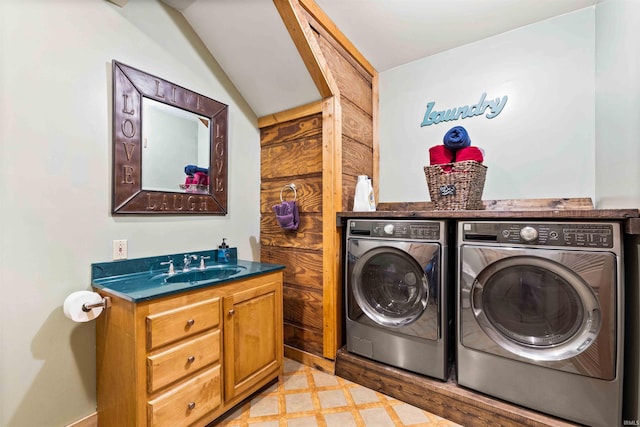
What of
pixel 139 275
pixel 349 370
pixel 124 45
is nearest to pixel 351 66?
pixel 124 45

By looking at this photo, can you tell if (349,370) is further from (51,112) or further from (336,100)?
(51,112)

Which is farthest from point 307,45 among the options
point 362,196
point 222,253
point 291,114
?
point 222,253

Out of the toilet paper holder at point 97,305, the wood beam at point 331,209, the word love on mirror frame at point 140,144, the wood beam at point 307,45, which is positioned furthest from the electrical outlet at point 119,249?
the wood beam at point 307,45

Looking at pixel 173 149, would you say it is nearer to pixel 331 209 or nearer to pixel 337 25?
pixel 331 209

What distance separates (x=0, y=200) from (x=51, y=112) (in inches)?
18.1

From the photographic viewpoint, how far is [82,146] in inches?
54.4

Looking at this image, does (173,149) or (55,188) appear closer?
(55,188)

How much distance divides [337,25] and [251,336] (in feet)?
7.25

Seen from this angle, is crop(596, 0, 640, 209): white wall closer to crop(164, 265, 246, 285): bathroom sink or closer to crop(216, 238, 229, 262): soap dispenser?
crop(164, 265, 246, 285): bathroom sink

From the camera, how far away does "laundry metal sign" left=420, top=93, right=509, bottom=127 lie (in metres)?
1.97

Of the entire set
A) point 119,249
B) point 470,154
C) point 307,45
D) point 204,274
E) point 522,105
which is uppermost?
point 307,45

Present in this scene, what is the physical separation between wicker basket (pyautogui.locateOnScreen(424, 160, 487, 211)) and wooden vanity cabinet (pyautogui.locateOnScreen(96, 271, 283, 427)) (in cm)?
125

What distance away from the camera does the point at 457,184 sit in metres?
1.62

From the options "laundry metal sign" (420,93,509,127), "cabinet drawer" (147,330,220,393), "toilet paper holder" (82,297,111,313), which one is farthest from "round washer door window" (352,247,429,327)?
"toilet paper holder" (82,297,111,313)
